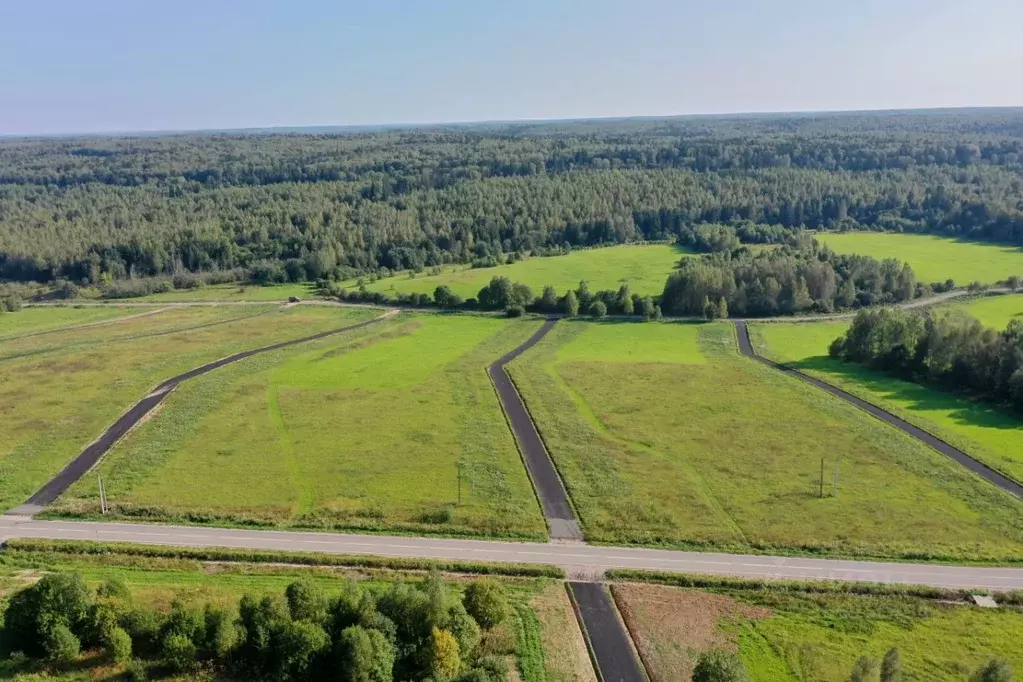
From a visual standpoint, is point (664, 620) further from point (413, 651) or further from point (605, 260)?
point (605, 260)

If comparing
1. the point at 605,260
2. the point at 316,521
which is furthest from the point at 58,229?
the point at 316,521

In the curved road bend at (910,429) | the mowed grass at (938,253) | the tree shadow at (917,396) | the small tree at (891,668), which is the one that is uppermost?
the mowed grass at (938,253)

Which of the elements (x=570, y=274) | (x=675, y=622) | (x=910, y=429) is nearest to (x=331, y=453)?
(x=675, y=622)

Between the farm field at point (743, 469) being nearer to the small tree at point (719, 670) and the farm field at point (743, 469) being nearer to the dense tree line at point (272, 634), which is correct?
the dense tree line at point (272, 634)

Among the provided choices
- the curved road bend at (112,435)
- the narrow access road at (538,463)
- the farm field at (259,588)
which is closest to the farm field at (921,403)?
the narrow access road at (538,463)

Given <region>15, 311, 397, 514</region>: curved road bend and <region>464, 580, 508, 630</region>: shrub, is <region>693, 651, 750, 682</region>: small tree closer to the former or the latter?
<region>464, 580, 508, 630</region>: shrub

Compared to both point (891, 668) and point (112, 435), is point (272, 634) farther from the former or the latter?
point (112, 435)
